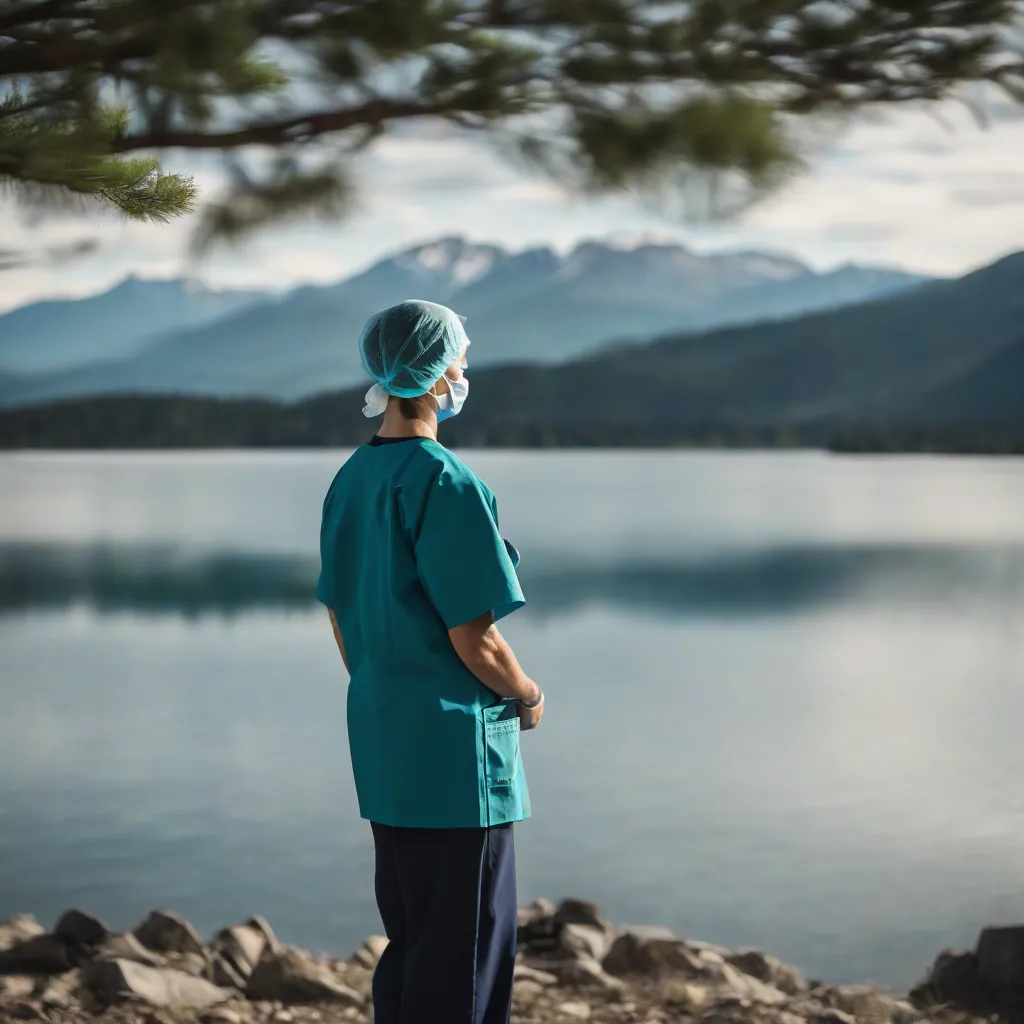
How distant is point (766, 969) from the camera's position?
13.6 feet

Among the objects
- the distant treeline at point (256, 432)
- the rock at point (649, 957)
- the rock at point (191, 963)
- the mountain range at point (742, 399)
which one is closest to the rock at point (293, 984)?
the rock at point (191, 963)

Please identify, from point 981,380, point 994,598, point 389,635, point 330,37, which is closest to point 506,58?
point 330,37

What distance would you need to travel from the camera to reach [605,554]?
927 inches

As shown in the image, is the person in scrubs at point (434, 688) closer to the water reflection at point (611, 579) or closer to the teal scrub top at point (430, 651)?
the teal scrub top at point (430, 651)

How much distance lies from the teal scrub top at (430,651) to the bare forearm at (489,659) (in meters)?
0.03

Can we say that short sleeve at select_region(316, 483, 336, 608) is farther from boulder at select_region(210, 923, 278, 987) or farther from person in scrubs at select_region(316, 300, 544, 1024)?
boulder at select_region(210, 923, 278, 987)

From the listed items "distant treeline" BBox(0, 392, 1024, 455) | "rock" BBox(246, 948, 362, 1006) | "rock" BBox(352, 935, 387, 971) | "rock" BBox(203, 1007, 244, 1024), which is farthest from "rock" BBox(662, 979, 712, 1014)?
"distant treeline" BBox(0, 392, 1024, 455)

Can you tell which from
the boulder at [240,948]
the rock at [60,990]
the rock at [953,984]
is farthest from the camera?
the boulder at [240,948]

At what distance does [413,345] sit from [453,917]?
935 millimetres

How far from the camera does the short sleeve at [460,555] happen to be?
2.23m

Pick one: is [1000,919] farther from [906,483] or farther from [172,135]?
[906,483]

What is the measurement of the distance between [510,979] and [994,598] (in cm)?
1607

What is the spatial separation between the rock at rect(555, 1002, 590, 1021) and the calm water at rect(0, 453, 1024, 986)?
4.48ft

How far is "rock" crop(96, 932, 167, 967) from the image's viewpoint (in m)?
3.99
